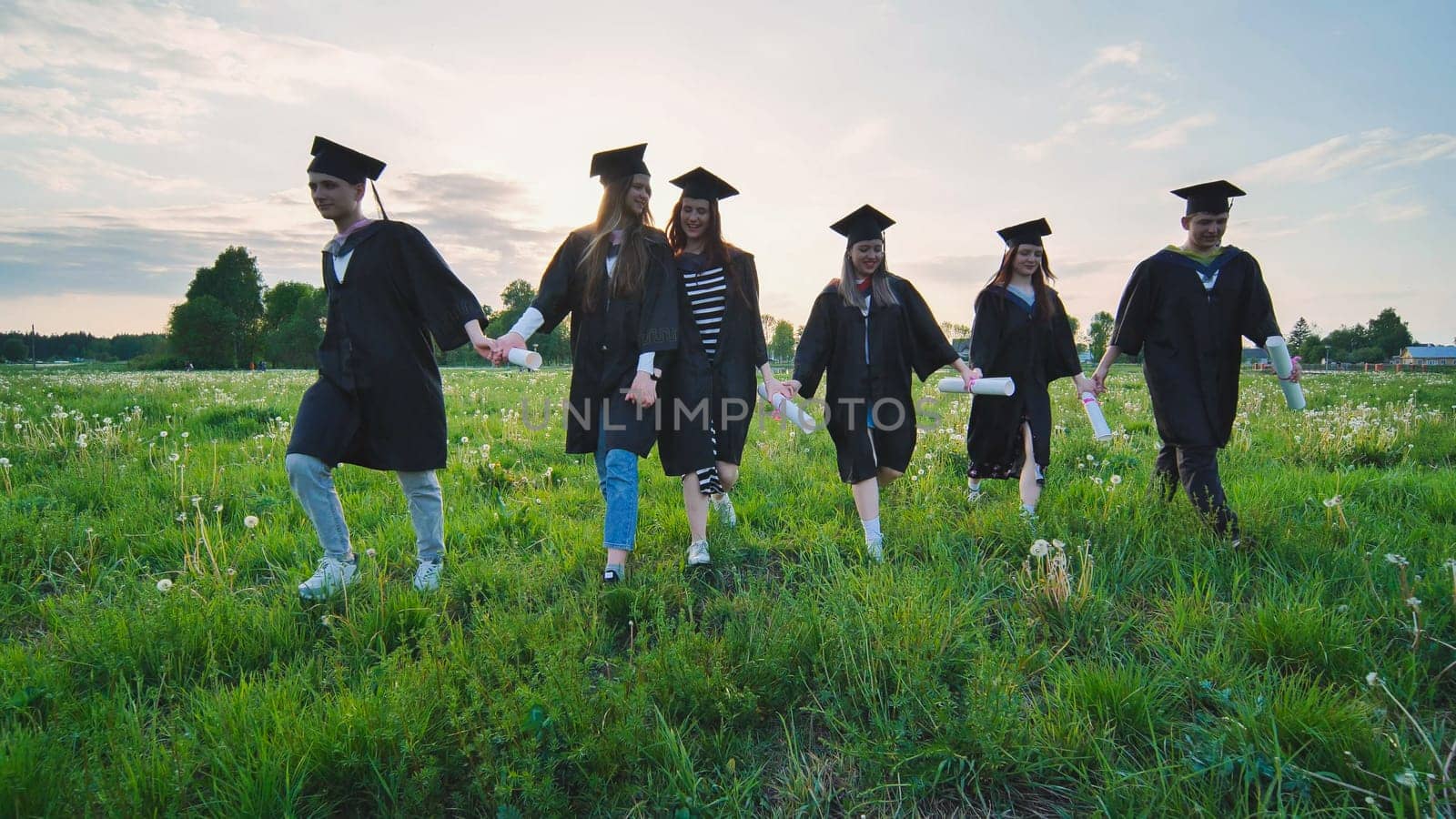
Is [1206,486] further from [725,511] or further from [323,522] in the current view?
[323,522]

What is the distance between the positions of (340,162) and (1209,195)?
5828mm

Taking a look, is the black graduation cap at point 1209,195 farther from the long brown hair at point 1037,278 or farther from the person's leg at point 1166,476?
the person's leg at point 1166,476

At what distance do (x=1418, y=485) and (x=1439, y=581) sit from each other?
9.86ft

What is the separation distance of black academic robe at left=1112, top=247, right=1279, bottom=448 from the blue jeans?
3.75m

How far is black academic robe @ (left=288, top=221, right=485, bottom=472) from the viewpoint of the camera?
405 centimetres

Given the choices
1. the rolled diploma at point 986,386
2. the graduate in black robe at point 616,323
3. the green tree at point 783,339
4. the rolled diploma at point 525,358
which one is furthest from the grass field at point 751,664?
the green tree at point 783,339

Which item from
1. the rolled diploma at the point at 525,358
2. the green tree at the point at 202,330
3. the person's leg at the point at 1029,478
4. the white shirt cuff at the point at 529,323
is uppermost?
the green tree at the point at 202,330

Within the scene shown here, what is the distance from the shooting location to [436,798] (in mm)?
2311

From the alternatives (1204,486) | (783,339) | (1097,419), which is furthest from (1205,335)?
(783,339)

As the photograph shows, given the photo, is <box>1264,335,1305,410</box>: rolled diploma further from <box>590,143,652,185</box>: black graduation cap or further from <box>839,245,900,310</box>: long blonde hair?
<box>590,143,652,185</box>: black graduation cap

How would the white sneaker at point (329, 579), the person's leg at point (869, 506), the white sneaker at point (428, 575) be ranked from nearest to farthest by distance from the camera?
the white sneaker at point (329, 579) → the white sneaker at point (428, 575) → the person's leg at point (869, 506)

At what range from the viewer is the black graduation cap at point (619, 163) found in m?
4.39

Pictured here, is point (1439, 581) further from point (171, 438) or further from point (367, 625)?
point (171, 438)

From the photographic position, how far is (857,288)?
5.02 metres
